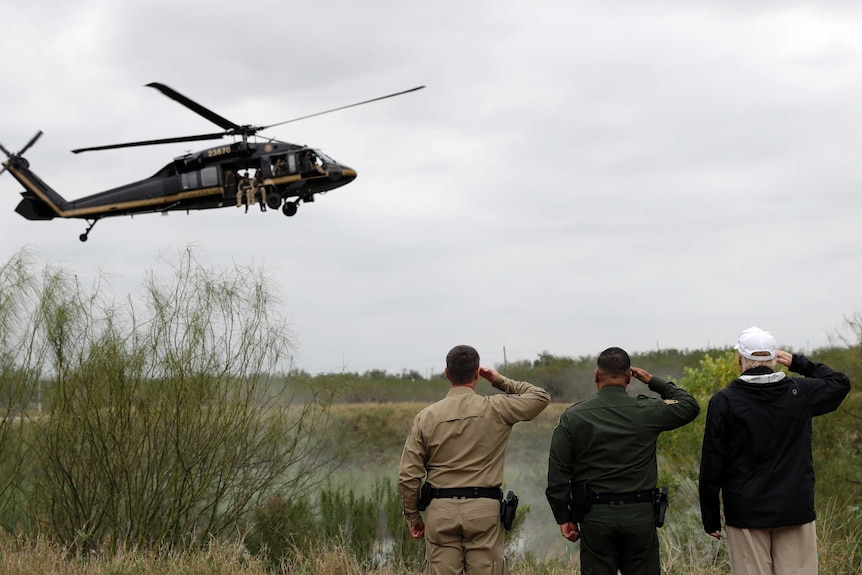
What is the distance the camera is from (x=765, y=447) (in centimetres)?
495

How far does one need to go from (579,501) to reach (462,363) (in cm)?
101

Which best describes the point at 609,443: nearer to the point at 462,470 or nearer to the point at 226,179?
the point at 462,470

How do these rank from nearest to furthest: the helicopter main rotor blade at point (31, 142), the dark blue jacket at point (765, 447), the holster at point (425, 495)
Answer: the dark blue jacket at point (765, 447), the holster at point (425, 495), the helicopter main rotor blade at point (31, 142)

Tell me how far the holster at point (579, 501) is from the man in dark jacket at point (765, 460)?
0.62 meters

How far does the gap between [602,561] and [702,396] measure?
14.1m

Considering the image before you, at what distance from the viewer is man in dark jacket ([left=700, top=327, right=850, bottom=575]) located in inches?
194

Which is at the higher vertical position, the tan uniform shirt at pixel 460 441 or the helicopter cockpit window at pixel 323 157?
the helicopter cockpit window at pixel 323 157


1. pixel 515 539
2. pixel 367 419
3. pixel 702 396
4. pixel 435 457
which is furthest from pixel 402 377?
pixel 435 457

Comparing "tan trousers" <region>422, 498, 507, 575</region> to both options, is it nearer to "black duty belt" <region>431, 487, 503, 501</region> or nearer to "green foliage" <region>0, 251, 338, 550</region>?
"black duty belt" <region>431, 487, 503, 501</region>

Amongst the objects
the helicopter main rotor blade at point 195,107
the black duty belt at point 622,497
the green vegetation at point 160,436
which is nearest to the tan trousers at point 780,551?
the black duty belt at point 622,497

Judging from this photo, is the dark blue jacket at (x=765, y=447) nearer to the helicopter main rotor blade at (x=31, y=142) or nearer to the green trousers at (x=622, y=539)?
the green trousers at (x=622, y=539)

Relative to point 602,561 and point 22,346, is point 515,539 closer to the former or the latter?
point 22,346

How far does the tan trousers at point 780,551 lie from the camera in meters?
4.98

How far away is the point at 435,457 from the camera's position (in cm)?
542
